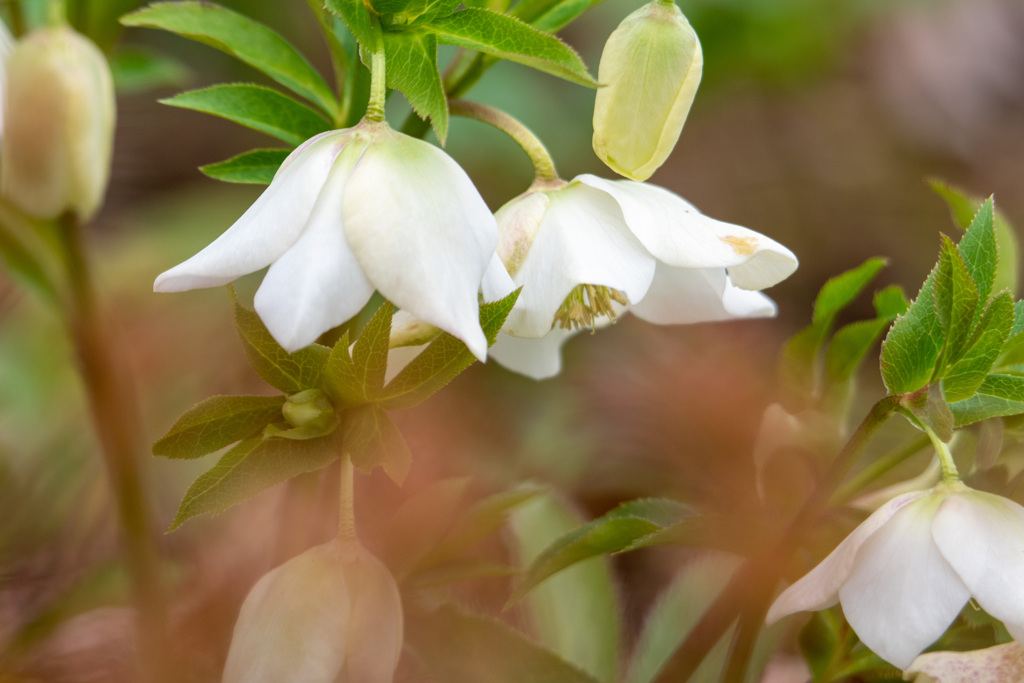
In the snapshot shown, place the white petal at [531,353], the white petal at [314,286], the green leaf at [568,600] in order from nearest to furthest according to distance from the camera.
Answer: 1. the white petal at [314,286]
2. the white petal at [531,353]
3. the green leaf at [568,600]

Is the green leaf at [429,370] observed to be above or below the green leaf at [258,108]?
below

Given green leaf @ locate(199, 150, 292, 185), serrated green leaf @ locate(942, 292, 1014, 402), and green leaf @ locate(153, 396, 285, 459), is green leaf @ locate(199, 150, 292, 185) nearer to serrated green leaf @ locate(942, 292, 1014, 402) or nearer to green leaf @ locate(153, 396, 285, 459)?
green leaf @ locate(153, 396, 285, 459)

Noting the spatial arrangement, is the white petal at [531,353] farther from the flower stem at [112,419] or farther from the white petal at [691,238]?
the flower stem at [112,419]

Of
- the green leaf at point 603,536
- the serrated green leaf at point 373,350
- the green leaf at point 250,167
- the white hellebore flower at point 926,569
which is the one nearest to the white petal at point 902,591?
the white hellebore flower at point 926,569

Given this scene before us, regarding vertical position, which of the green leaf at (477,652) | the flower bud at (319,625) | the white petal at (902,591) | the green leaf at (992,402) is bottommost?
the green leaf at (477,652)

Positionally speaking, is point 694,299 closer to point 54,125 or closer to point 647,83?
point 647,83

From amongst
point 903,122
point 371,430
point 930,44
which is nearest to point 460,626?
point 371,430

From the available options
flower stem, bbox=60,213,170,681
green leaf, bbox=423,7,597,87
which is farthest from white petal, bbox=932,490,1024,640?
flower stem, bbox=60,213,170,681
